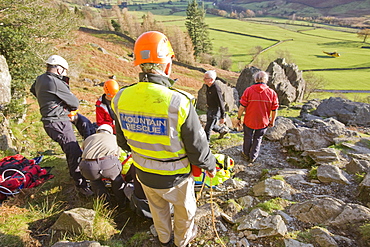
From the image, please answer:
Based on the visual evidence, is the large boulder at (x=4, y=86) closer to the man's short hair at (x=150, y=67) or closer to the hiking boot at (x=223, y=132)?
the man's short hair at (x=150, y=67)

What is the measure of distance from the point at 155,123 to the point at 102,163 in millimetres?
1932

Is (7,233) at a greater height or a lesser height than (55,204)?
greater

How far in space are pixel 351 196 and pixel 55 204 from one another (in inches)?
216

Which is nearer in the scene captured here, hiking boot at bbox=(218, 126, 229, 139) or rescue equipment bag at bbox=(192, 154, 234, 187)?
rescue equipment bag at bbox=(192, 154, 234, 187)

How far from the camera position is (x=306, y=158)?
593cm

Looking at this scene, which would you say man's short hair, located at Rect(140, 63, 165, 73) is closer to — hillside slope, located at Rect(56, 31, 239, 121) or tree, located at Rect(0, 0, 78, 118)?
tree, located at Rect(0, 0, 78, 118)

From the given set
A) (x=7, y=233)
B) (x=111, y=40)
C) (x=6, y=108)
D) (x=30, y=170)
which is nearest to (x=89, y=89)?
(x=6, y=108)

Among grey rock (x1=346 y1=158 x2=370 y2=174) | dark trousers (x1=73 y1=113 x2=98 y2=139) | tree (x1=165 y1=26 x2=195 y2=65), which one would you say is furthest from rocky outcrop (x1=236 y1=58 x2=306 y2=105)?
tree (x1=165 y1=26 x2=195 y2=65)

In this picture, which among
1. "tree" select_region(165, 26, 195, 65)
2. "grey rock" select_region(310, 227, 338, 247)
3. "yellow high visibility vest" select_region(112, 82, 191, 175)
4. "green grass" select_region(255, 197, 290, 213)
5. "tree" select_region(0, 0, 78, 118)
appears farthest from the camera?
"tree" select_region(165, 26, 195, 65)

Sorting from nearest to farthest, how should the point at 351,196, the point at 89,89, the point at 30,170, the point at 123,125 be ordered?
1. the point at 123,125
2. the point at 351,196
3. the point at 30,170
4. the point at 89,89

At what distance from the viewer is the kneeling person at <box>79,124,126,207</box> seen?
377 cm

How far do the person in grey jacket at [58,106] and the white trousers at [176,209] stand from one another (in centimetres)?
204

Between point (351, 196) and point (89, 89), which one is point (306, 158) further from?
point (89, 89)

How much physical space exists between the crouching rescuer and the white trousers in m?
0.01
